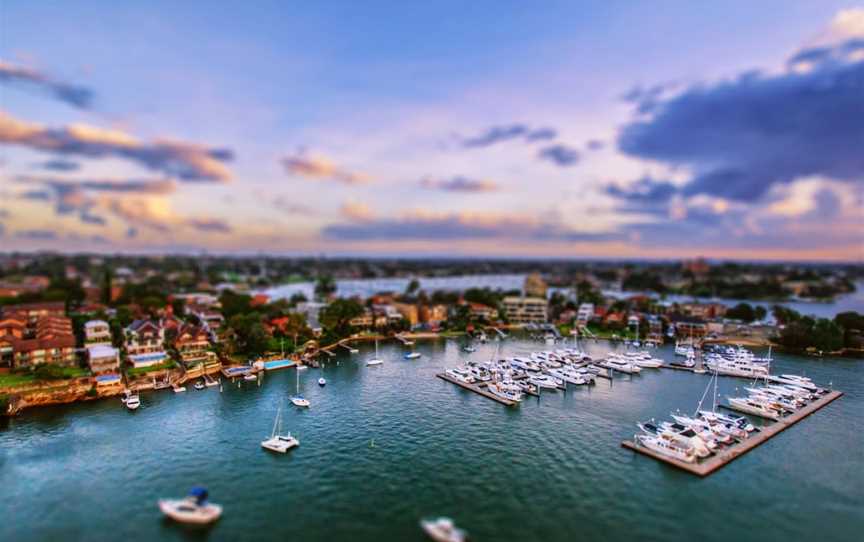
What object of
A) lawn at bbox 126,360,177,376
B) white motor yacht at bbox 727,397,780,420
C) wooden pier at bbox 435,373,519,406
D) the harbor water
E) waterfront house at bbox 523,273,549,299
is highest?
waterfront house at bbox 523,273,549,299

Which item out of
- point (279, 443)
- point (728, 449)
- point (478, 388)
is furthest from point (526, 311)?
point (279, 443)

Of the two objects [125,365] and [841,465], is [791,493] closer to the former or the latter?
[841,465]

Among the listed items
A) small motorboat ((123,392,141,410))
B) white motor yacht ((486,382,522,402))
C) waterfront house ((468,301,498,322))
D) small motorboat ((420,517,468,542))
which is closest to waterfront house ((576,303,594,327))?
waterfront house ((468,301,498,322))

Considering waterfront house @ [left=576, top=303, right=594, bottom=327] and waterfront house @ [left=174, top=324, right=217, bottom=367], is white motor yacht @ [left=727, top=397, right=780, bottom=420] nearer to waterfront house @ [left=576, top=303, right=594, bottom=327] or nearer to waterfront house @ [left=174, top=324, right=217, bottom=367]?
waterfront house @ [left=576, top=303, right=594, bottom=327]

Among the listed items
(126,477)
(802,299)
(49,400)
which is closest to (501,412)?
(126,477)

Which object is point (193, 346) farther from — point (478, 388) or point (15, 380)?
point (478, 388)

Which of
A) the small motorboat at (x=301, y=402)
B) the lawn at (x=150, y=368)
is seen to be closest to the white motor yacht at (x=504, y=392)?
the small motorboat at (x=301, y=402)

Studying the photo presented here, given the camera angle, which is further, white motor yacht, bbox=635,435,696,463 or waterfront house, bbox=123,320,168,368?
waterfront house, bbox=123,320,168,368
